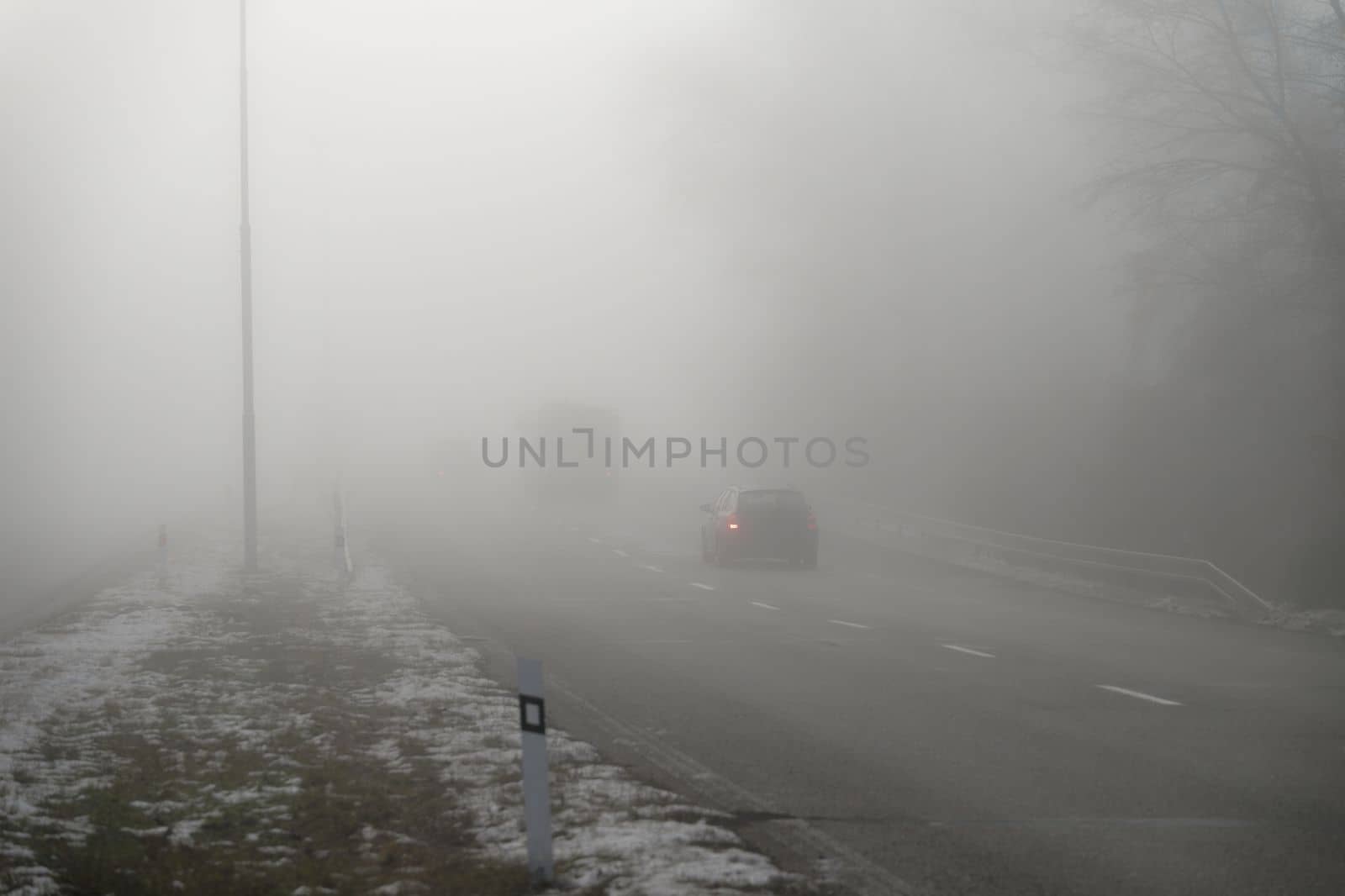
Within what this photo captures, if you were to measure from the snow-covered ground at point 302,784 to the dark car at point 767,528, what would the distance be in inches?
539

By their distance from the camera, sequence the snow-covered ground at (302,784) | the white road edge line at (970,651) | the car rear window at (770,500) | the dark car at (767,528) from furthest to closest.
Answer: the car rear window at (770,500), the dark car at (767,528), the white road edge line at (970,651), the snow-covered ground at (302,784)

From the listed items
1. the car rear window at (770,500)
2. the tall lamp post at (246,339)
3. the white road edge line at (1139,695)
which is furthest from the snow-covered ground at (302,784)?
the car rear window at (770,500)

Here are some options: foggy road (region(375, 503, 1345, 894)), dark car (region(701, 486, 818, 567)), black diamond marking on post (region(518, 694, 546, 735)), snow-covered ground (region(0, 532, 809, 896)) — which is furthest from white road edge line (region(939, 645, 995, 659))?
dark car (region(701, 486, 818, 567))

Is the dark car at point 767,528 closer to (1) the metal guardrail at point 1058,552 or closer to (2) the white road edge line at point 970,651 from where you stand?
(1) the metal guardrail at point 1058,552

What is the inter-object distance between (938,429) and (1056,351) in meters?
5.42

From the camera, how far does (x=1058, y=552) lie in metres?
27.6

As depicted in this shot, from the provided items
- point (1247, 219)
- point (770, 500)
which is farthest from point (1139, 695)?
point (1247, 219)

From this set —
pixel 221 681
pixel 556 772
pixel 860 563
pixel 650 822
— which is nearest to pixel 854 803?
pixel 650 822

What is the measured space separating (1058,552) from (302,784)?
21.8m

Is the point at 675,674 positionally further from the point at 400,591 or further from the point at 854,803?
the point at 400,591

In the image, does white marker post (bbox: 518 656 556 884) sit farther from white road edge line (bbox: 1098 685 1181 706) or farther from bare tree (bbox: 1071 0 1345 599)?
bare tree (bbox: 1071 0 1345 599)

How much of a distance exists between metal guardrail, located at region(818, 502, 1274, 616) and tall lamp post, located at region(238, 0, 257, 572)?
15488 mm

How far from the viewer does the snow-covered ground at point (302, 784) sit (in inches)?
249

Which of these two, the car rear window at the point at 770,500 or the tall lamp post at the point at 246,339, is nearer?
the tall lamp post at the point at 246,339
